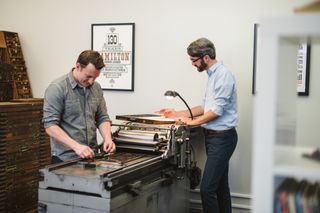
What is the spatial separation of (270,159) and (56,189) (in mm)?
1471

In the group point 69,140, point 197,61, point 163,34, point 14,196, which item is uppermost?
point 163,34

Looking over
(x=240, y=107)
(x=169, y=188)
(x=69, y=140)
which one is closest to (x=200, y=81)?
(x=240, y=107)

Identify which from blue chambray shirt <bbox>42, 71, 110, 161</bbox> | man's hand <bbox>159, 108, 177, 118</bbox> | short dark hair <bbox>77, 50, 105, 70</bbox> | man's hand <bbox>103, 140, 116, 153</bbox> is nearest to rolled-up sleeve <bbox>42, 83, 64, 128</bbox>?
blue chambray shirt <bbox>42, 71, 110, 161</bbox>

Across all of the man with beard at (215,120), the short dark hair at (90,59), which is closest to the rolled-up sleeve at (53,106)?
the short dark hair at (90,59)

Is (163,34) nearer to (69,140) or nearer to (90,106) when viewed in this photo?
(90,106)

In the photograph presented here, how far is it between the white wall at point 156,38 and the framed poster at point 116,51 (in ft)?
0.19

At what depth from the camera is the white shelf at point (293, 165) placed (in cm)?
109

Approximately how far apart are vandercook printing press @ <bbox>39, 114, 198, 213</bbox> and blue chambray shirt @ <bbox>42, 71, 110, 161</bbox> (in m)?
0.15

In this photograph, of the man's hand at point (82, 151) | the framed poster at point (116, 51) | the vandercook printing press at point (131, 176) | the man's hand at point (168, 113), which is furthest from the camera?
the framed poster at point (116, 51)

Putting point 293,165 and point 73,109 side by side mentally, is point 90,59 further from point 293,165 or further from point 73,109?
point 293,165

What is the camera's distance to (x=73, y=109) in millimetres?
2633

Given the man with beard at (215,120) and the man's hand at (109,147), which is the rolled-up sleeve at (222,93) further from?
the man's hand at (109,147)

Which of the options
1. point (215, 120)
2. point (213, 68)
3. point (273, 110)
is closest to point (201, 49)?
point (213, 68)

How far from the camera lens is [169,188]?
9.57 ft
